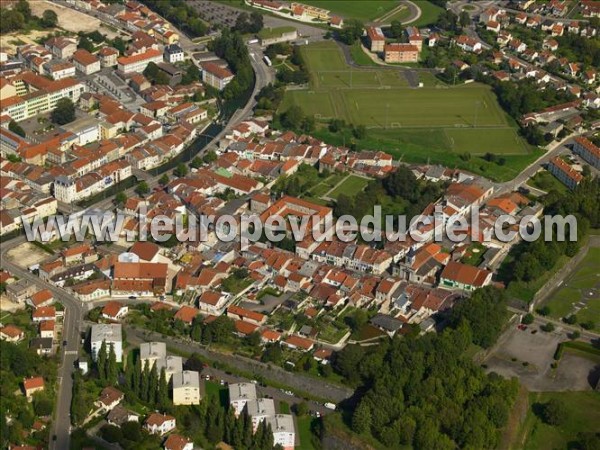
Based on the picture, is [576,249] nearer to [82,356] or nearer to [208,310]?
[208,310]

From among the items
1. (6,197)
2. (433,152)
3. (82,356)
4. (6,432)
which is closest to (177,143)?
(6,197)

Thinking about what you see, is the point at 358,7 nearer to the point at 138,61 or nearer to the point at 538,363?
the point at 138,61

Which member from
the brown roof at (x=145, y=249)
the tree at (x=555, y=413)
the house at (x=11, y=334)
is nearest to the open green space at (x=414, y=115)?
the brown roof at (x=145, y=249)

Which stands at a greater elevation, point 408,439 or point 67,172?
point 408,439

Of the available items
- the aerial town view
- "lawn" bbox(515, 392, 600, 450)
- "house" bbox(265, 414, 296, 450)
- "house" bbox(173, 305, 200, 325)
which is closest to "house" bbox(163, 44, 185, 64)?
the aerial town view

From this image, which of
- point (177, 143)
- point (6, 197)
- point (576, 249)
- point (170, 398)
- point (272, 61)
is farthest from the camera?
point (272, 61)

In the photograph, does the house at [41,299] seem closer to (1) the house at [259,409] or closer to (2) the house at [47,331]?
(2) the house at [47,331]

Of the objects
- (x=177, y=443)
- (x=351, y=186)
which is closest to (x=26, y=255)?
(x=177, y=443)
